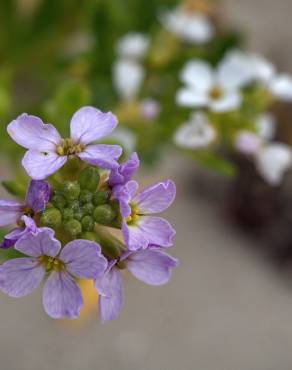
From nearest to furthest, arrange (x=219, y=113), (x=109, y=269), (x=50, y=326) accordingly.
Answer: (x=109, y=269) → (x=219, y=113) → (x=50, y=326)

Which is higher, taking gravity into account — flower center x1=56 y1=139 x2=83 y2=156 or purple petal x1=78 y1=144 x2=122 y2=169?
purple petal x1=78 y1=144 x2=122 y2=169

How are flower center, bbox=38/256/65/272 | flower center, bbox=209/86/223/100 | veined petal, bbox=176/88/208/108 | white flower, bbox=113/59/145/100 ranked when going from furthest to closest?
white flower, bbox=113/59/145/100
flower center, bbox=209/86/223/100
veined petal, bbox=176/88/208/108
flower center, bbox=38/256/65/272

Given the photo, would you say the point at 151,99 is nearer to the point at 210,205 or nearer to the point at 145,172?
the point at 145,172

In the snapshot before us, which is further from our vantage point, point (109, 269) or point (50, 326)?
point (50, 326)

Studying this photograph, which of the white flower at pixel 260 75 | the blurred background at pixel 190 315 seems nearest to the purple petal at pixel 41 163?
the white flower at pixel 260 75

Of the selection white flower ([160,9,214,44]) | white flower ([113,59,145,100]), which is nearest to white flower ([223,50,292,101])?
white flower ([113,59,145,100])

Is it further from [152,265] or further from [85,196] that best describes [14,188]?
[152,265]

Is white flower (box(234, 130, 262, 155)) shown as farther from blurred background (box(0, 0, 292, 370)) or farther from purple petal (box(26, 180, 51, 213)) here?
purple petal (box(26, 180, 51, 213))

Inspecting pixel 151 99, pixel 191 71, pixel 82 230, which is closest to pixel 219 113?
pixel 191 71
